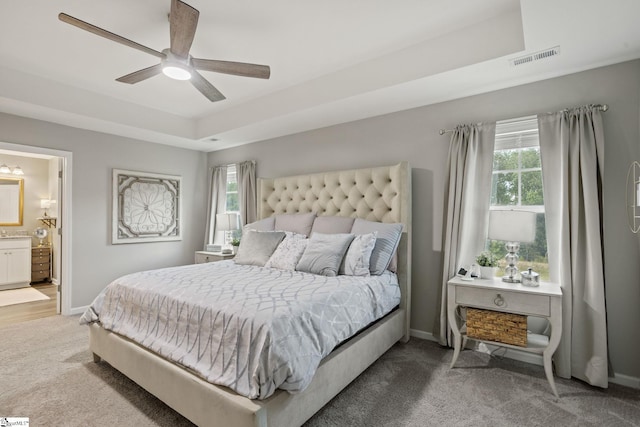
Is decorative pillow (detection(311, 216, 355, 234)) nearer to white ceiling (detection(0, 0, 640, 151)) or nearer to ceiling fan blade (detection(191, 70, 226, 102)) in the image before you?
white ceiling (detection(0, 0, 640, 151))

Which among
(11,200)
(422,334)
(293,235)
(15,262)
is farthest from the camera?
(11,200)

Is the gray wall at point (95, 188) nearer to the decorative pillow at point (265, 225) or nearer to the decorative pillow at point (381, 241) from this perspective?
the decorative pillow at point (265, 225)

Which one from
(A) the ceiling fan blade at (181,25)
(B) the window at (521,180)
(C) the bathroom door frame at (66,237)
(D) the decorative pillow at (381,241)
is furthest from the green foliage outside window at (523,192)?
(C) the bathroom door frame at (66,237)

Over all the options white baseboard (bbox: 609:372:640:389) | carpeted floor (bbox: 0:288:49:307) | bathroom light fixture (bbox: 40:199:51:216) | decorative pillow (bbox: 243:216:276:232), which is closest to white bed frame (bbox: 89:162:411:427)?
decorative pillow (bbox: 243:216:276:232)

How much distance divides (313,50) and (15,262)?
20.6 ft

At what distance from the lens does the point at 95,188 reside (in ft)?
14.3

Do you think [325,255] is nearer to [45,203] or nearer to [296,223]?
[296,223]

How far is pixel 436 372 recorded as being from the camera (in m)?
2.60

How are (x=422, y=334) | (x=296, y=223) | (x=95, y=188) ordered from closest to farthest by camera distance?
(x=422, y=334) → (x=296, y=223) → (x=95, y=188)

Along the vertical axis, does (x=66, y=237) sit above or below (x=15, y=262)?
above

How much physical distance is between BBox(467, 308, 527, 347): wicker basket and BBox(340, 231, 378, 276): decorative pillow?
92cm

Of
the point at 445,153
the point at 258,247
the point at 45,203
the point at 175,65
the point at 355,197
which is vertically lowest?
the point at 258,247

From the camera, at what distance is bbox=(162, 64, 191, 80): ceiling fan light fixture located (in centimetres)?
232

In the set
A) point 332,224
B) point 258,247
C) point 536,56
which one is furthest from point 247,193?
point 536,56
